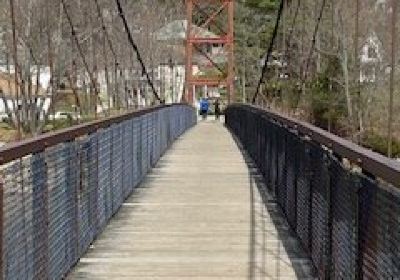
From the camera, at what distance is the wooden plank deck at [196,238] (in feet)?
17.9

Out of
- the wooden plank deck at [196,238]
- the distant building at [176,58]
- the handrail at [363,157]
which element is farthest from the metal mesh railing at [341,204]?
the distant building at [176,58]

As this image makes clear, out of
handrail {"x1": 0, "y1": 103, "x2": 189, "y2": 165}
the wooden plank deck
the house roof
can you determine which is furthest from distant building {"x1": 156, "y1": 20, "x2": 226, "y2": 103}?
handrail {"x1": 0, "y1": 103, "x2": 189, "y2": 165}

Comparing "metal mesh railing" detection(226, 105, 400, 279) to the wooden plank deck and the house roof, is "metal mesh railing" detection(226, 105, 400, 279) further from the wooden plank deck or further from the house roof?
the house roof

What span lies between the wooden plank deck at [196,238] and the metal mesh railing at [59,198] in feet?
0.61

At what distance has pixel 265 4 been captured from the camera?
169 ft

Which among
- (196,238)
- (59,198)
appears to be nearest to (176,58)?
(196,238)

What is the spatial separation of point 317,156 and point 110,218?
2.39 meters

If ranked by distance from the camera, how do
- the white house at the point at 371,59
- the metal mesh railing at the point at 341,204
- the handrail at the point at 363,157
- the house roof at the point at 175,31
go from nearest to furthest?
the handrail at the point at 363,157 < the metal mesh railing at the point at 341,204 < the white house at the point at 371,59 < the house roof at the point at 175,31

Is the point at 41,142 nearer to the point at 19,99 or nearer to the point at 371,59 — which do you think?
the point at 19,99

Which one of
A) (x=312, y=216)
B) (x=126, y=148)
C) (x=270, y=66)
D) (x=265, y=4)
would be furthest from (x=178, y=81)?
(x=312, y=216)

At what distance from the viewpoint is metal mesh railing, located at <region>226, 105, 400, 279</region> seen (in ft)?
11.4

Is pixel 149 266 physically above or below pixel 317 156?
below

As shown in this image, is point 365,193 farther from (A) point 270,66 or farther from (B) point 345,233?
(A) point 270,66

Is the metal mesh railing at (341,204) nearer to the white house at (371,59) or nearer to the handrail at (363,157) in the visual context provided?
the handrail at (363,157)
